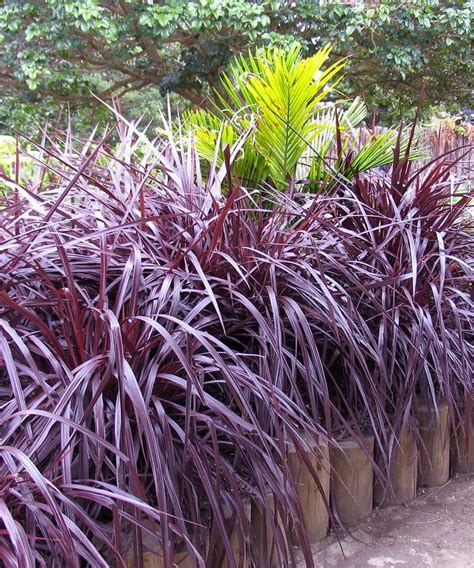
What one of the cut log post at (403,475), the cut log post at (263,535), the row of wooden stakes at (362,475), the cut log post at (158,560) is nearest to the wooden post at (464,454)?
the row of wooden stakes at (362,475)

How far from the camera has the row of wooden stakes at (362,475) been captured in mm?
1564

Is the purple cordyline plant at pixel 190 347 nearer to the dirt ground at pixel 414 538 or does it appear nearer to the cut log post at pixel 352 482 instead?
the cut log post at pixel 352 482

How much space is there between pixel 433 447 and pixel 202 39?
21.6 feet

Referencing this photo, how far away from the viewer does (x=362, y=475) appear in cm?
182

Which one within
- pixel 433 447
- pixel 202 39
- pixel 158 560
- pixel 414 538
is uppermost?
pixel 202 39

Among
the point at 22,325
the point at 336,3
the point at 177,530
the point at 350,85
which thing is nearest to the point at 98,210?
the point at 22,325

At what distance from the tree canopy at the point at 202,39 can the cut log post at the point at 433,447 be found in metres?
5.26

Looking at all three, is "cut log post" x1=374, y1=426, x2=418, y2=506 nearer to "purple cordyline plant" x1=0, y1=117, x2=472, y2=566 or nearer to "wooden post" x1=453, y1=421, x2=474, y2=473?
"purple cordyline plant" x1=0, y1=117, x2=472, y2=566

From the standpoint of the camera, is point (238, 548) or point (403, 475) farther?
point (403, 475)

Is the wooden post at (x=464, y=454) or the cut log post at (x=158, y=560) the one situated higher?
the wooden post at (x=464, y=454)

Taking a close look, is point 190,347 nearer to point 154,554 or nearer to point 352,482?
point 154,554

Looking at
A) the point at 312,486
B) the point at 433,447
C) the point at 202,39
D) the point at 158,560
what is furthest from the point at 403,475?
the point at 202,39

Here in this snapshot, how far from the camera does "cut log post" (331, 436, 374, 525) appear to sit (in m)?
1.78

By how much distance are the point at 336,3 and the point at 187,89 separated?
7.76 ft
